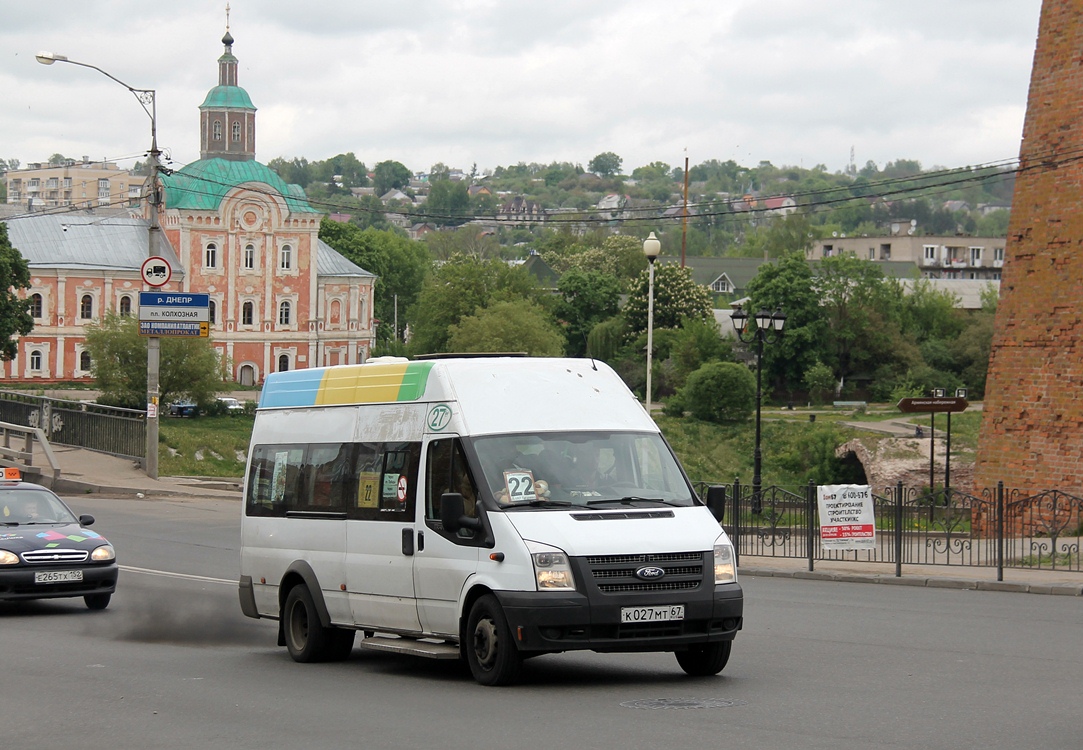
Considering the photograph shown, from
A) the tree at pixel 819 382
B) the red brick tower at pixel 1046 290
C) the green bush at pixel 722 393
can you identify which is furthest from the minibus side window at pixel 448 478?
the tree at pixel 819 382

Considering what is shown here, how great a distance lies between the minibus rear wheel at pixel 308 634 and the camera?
12562 millimetres

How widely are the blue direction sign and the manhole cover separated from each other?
2838cm

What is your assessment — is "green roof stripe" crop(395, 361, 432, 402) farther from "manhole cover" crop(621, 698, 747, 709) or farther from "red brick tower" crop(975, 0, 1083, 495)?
"red brick tower" crop(975, 0, 1083, 495)

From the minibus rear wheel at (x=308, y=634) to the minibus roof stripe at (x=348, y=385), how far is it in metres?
1.78

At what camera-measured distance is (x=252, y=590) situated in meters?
13.7

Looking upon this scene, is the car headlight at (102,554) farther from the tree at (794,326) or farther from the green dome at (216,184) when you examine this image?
the green dome at (216,184)

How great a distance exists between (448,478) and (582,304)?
100375 millimetres

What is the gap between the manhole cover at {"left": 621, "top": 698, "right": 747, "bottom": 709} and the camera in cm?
958

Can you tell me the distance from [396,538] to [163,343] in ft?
186

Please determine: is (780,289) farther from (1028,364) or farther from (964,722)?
(964,722)

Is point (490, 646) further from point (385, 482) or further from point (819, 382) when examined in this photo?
point (819, 382)

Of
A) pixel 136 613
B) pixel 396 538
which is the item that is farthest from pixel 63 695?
pixel 136 613

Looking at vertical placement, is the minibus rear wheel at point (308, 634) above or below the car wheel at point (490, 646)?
below

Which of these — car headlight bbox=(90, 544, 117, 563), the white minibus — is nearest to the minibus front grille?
the white minibus
